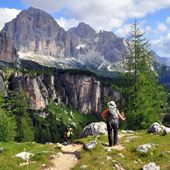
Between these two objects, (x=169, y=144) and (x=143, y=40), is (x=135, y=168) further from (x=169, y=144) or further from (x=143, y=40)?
(x=143, y=40)

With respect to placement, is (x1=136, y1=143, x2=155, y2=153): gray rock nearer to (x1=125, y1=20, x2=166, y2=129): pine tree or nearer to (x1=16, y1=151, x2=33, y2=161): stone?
(x1=16, y1=151, x2=33, y2=161): stone

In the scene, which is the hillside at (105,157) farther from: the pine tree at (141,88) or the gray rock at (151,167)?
the pine tree at (141,88)

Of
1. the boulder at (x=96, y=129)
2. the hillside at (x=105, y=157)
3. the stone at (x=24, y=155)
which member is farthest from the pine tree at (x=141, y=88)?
the stone at (x=24, y=155)

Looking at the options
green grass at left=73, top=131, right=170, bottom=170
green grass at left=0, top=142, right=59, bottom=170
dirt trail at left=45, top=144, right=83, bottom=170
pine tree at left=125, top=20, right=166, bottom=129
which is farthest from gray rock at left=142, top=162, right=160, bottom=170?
pine tree at left=125, top=20, right=166, bottom=129

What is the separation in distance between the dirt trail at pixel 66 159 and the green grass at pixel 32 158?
568 mm

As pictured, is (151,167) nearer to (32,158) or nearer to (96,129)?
(32,158)

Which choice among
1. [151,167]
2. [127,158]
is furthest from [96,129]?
[151,167]

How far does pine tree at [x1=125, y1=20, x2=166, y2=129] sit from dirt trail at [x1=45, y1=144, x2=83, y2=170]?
25.8 meters

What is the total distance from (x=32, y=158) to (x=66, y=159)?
93.8 inches

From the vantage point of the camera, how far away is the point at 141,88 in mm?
→ 55312

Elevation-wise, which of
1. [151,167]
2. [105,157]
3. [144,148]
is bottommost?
[151,167]

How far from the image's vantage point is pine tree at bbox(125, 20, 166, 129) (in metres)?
54.2

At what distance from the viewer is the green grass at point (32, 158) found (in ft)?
80.1

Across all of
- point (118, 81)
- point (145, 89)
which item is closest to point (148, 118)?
point (145, 89)
